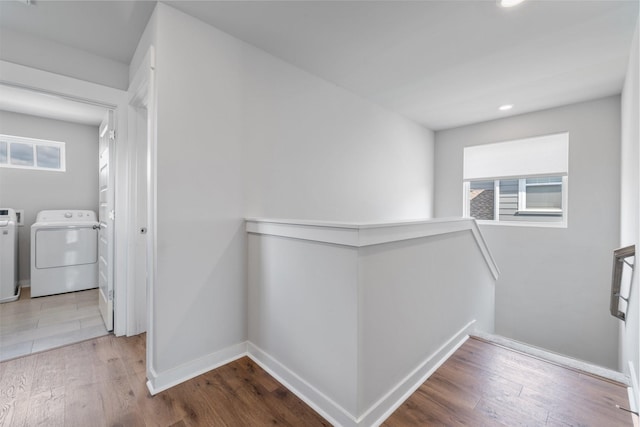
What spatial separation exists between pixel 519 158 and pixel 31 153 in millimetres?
6907

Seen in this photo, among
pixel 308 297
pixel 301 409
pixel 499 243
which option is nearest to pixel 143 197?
pixel 308 297

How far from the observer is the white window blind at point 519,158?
139 inches

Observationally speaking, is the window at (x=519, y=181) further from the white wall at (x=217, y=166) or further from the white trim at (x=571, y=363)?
the white wall at (x=217, y=166)

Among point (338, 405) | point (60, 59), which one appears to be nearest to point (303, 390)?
point (338, 405)

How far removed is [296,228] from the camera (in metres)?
1.72

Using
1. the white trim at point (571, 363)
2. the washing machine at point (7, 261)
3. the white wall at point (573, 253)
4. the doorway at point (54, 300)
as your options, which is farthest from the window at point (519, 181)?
the washing machine at point (7, 261)

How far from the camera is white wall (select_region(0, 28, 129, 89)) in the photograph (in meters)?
1.95

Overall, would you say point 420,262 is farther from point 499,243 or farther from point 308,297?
point 499,243

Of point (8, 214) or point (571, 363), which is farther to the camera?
point (8, 214)

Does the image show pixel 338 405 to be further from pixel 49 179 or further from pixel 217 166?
pixel 49 179

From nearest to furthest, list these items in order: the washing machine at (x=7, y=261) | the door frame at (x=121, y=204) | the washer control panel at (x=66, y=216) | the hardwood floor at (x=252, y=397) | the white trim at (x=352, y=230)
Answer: the white trim at (x=352, y=230)
the hardwood floor at (x=252, y=397)
the door frame at (x=121, y=204)
the washing machine at (x=7, y=261)
the washer control panel at (x=66, y=216)

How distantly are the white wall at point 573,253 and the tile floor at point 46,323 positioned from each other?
4.89 m

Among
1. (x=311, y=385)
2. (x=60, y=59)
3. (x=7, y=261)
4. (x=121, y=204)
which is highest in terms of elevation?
(x=60, y=59)

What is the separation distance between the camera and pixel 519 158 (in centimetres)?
384
